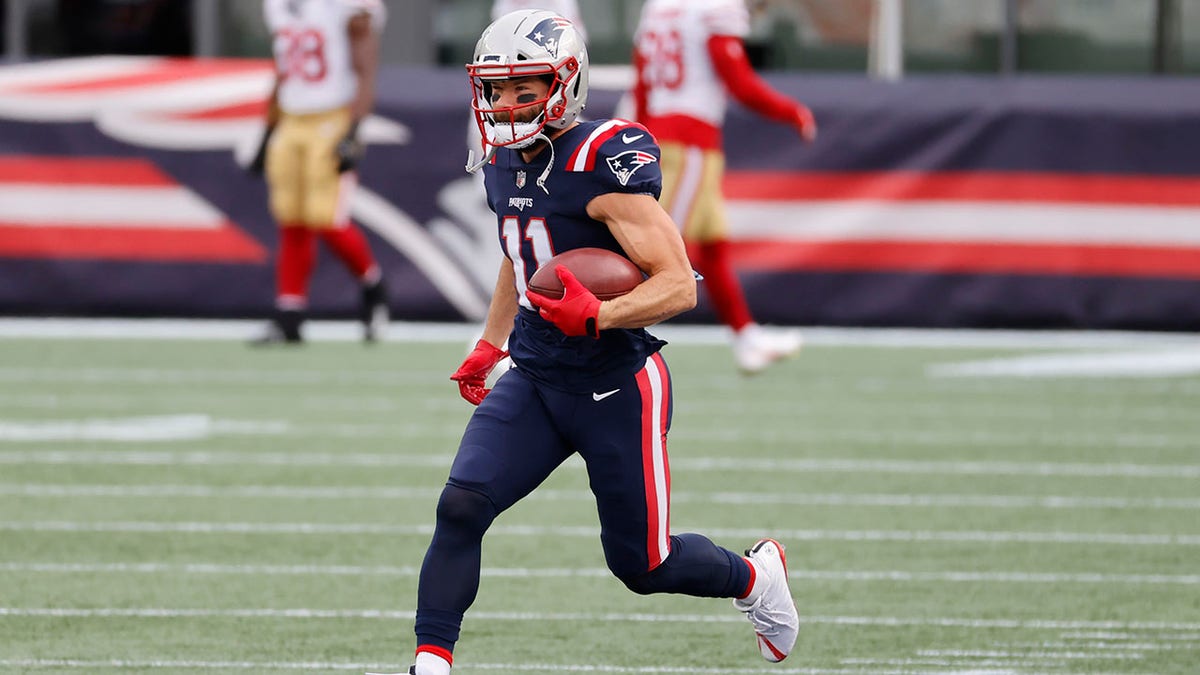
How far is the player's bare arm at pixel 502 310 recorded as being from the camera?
4793 mm

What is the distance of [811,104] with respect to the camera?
12.2 m

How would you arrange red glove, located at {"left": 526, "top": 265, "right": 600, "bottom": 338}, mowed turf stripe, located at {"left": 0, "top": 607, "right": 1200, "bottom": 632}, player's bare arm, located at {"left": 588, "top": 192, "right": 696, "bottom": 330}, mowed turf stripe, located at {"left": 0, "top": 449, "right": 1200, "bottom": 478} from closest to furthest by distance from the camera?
red glove, located at {"left": 526, "top": 265, "right": 600, "bottom": 338} → player's bare arm, located at {"left": 588, "top": 192, "right": 696, "bottom": 330} → mowed turf stripe, located at {"left": 0, "top": 607, "right": 1200, "bottom": 632} → mowed turf stripe, located at {"left": 0, "top": 449, "right": 1200, "bottom": 478}

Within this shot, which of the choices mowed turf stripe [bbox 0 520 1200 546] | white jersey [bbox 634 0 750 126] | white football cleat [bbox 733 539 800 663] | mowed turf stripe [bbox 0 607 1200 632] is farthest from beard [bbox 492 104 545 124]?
white jersey [bbox 634 0 750 126]

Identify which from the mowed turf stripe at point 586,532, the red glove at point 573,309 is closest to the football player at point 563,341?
the red glove at point 573,309

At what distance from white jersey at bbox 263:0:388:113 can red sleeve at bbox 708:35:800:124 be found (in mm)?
1999

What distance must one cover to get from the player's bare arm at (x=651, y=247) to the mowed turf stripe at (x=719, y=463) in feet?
11.5

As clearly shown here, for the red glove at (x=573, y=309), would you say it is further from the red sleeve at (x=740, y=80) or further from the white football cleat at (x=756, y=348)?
the white football cleat at (x=756, y=348)

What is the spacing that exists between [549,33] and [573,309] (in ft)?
1.99

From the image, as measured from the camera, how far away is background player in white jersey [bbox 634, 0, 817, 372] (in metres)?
10.2

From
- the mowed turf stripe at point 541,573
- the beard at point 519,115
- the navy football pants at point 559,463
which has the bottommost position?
the mowed turf stripe at point 541,573

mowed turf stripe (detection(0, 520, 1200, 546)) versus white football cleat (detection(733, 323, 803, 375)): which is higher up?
mowed turf stripe (detection(0, 520, 1200, 546))

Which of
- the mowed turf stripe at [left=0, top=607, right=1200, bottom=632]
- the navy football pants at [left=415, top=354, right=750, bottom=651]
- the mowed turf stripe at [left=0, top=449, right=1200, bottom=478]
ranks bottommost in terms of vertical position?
the mowed turf stripe at [left=0, top=449, right=1200, bottom=478]

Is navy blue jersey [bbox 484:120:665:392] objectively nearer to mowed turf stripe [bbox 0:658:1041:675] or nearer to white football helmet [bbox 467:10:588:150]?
white football helmet [bbox 467:10:588:150]

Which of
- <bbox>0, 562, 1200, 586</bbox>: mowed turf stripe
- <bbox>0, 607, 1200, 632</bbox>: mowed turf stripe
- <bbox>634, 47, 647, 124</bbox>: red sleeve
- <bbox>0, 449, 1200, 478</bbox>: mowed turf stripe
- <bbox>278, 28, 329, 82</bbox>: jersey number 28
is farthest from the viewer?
<bbox>278, 28, 329, 82</bbox>: jersey number 28
